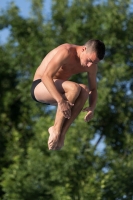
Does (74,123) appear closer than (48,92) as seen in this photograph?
No

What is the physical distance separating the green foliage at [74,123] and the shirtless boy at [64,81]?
1094cm

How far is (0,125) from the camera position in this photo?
81.6ft

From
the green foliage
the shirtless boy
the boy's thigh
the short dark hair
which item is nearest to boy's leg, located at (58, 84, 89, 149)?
the shirtless boy

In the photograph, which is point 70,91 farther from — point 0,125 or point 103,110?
point 0,125

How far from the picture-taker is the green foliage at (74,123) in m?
20.7

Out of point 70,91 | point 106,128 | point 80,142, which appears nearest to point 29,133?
point 106,128

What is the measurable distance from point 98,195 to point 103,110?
3.83 metres

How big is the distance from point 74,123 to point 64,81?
1276 cm

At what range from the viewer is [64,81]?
8547 mm

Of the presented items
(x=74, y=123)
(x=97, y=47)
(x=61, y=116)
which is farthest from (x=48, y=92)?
(x=74, y=123)

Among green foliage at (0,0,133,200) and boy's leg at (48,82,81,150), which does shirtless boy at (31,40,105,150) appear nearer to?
boy's leg at (48,82,81,150)

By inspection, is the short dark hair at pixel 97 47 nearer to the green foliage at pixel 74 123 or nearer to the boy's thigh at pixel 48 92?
the boy's thigh at pixel 48 92

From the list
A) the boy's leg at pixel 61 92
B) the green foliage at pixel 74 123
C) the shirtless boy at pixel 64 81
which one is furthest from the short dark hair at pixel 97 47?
the green foliage at pixel 74 123

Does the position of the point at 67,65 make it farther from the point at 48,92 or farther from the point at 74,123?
the point at 74,123
